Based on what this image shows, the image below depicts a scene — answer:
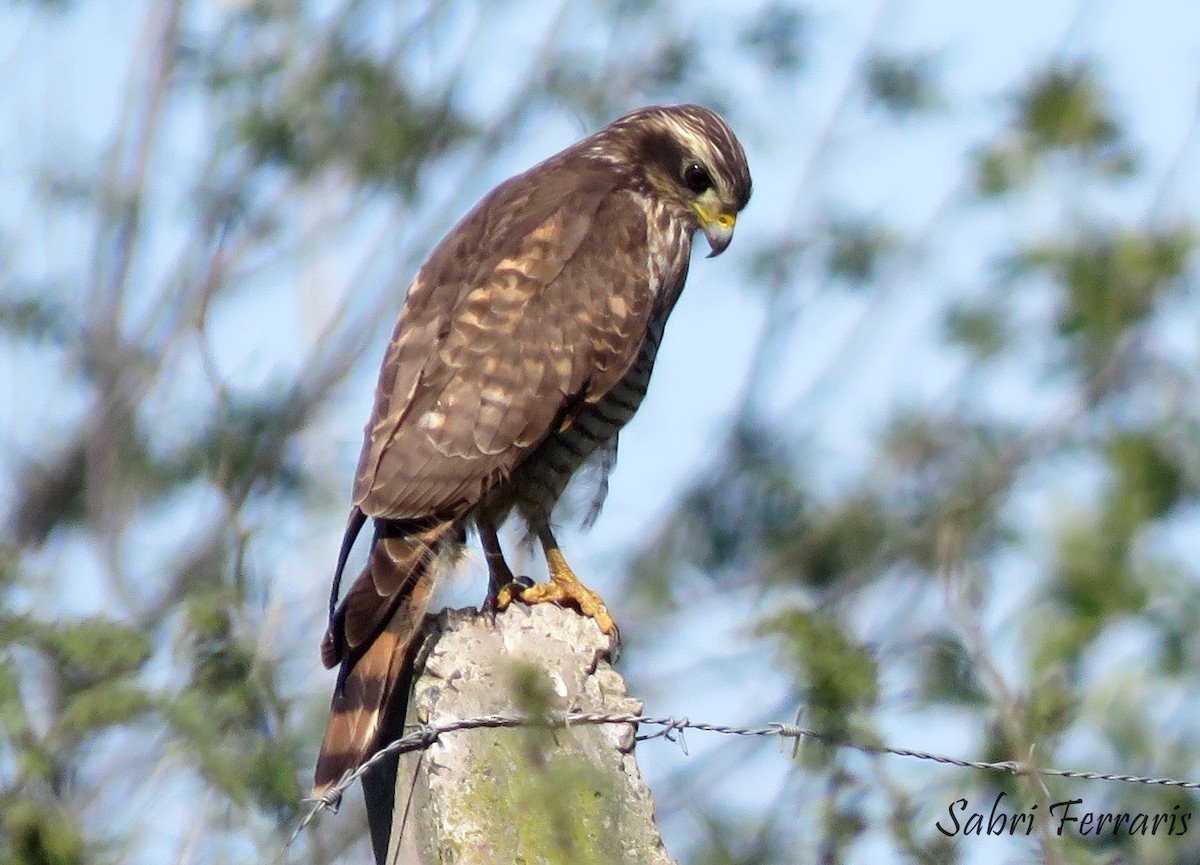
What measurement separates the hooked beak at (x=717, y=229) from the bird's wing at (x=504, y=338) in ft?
0.85

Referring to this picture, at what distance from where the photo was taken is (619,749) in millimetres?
2582

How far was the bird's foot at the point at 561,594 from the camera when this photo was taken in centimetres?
403

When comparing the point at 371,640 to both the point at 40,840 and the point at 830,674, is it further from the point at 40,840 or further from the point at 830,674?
the point at 830,674

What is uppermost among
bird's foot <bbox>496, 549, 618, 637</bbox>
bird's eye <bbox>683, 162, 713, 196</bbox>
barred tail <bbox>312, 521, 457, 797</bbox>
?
bird's eye <bbox>683, 162, 713, 196</bbox>

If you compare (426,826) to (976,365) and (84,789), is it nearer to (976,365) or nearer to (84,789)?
(84,789)

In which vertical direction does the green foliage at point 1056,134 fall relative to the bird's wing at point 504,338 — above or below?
above

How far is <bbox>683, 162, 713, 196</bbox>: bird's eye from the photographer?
5008mm

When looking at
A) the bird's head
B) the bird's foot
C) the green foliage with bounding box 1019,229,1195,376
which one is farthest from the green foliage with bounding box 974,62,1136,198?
the bird's foot

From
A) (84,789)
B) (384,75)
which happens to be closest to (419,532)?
(84,789)

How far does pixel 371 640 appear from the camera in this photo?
345cm

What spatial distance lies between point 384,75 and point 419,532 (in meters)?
6.00

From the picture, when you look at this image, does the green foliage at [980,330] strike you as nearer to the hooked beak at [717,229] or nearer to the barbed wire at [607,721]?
the hooked beak at [717,229]

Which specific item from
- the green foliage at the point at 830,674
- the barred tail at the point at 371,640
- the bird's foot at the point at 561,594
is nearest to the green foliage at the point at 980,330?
the bird's foot at the point at 561,594

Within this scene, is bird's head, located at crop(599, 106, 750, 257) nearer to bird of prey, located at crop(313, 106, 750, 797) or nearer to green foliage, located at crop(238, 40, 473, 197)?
bird of prey, located at crop(313, 106, 750, 797)
